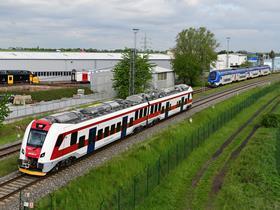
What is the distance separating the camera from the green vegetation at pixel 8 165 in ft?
81.5

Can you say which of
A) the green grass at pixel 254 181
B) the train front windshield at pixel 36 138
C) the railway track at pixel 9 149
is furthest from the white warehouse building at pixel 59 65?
the train front windshield at pixel 36 138

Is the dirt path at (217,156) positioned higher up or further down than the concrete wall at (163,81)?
further down

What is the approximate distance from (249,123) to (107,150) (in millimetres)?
21316

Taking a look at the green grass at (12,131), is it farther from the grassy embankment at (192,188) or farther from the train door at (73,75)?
the train door at (73,75)

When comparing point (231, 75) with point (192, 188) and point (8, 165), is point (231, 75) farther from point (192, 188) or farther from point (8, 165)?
point (8, 165)

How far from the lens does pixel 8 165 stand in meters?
26.0

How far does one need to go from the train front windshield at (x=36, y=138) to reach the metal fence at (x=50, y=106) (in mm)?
17817

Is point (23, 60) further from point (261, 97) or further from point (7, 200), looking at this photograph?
point (7, 200)

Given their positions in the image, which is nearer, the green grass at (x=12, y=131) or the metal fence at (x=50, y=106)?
the green grass at (x=12, y=131)

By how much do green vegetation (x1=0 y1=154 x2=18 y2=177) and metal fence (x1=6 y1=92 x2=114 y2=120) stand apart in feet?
46.2

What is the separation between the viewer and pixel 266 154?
1223 inches

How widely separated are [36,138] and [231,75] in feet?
240

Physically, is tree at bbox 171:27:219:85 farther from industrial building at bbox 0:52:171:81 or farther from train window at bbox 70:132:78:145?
train window at bbox 70:132:78:145

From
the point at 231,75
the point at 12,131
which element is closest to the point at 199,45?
the point at 231,75
